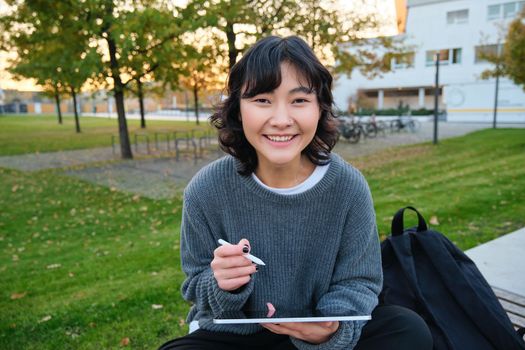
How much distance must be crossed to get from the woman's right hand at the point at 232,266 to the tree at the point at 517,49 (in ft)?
50.4

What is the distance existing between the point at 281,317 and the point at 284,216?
399mm

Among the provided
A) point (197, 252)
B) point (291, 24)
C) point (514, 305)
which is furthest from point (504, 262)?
point (291, 24)

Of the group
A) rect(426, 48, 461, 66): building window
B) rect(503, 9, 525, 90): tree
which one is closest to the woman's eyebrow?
rect(503, 9, 525, 90): tree

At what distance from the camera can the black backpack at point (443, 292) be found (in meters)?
1.84

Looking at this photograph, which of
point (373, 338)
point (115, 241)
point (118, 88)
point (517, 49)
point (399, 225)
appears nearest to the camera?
point (373, 338)

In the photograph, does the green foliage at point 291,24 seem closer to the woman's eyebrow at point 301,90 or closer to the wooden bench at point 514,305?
the wooden bench at point 514,305

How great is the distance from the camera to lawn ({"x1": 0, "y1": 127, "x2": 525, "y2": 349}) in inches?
132

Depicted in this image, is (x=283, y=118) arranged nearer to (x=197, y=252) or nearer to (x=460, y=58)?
(x=197, y=252)

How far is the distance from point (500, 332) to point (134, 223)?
5991 mm

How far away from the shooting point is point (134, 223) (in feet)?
23.0

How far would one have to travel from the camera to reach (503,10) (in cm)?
3806

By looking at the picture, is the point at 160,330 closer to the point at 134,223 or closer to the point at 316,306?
the point at 316,306

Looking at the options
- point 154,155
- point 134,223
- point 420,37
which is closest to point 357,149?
point 154,155

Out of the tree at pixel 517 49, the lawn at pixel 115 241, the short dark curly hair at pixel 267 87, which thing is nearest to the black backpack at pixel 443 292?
the short dark curly hair at pixel 267 87
